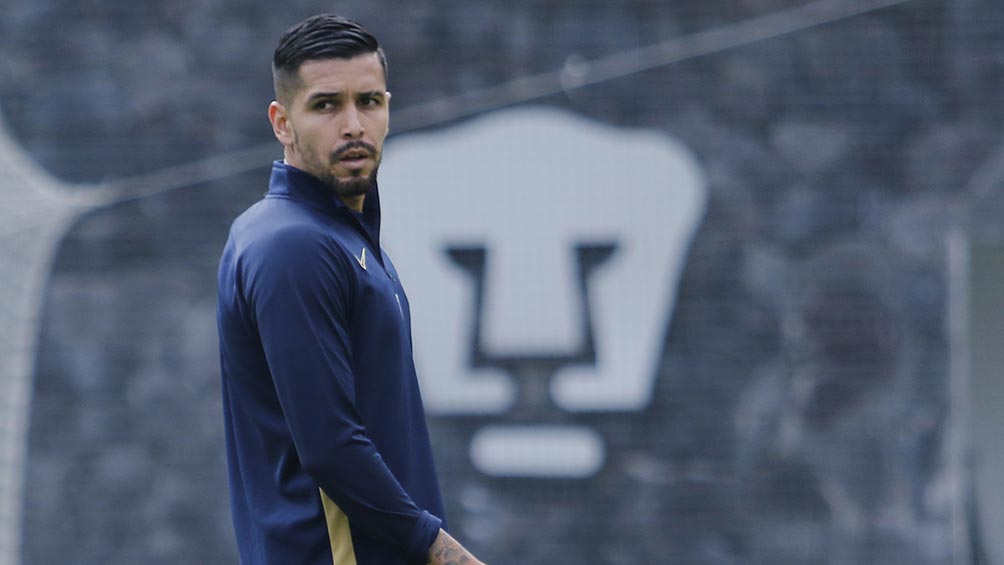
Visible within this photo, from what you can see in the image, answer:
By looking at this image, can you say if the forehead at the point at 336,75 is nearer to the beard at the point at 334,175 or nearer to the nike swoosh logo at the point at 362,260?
the beard at the point at 334,175

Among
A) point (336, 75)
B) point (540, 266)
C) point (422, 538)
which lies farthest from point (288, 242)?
point (540, 266)

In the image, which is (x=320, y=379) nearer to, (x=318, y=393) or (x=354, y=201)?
(x=318, y=393)

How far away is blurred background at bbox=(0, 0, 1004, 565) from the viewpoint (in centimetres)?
552

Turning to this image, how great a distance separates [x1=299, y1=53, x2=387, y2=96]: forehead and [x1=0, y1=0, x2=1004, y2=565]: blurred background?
3.31 m

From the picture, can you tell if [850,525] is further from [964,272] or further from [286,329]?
[286,329]

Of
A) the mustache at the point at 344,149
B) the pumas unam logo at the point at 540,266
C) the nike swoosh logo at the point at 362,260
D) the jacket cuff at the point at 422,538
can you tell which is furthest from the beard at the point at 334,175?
the pumas unam logo at the point at 540,266

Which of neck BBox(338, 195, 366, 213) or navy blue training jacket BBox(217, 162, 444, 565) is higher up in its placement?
neck BBox(338, 195, 366, 213)

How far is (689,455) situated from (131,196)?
8.45ft

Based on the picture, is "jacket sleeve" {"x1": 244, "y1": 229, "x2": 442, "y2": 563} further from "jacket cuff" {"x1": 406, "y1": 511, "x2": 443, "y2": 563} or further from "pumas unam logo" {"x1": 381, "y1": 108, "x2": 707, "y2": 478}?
"pumas unam logo" {"x1": 381, "y1": 108, "x2": 707, "y2": 478}

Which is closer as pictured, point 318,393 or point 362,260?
point 318,393

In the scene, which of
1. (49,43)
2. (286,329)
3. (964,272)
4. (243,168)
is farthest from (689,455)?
(286,329)

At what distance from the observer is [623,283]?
18.3 feet

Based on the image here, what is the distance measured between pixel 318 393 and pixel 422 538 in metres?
0.30

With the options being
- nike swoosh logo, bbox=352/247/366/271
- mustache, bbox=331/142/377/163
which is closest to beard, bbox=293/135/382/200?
mustache, bbox=331/142/377/163
